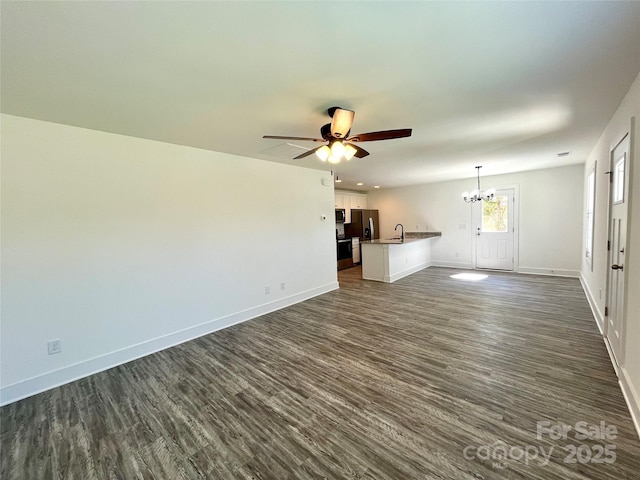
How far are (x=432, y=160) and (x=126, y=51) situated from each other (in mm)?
4369

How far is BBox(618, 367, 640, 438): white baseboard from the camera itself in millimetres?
1767

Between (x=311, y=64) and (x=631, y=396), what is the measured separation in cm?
326

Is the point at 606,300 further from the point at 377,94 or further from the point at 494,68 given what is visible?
the point at 377,94

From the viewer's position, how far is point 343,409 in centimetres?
205

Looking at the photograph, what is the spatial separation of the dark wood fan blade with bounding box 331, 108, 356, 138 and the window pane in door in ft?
19.3

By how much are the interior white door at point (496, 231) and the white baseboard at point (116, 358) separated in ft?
18.5

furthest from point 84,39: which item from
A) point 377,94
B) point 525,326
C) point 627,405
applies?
point 525,326

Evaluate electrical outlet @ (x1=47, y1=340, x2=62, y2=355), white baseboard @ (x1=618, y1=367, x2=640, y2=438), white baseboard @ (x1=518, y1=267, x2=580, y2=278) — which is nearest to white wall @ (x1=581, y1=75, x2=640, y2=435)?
white baseboard @ (x1=618, y1=367, x2=640, y2=438)

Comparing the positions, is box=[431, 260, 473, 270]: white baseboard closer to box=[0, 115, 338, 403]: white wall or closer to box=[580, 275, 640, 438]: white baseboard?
box=[580, 275, 640, 438]: white baseboard

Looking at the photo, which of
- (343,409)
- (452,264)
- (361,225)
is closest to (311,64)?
(343,409)

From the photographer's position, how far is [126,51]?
157 centimetres

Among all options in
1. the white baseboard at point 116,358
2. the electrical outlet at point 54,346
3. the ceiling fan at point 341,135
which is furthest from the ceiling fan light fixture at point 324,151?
the electrical outlet at point 54,346

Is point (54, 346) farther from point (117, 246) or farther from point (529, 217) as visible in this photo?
point (529, 217)

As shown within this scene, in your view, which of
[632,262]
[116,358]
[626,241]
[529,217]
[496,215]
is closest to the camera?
[632,262]
